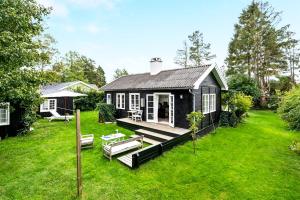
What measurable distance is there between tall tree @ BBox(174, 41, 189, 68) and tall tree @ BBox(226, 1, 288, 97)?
10.4m

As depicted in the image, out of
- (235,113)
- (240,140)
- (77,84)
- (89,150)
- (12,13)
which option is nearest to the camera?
(12,13)

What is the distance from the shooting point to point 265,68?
2491cm

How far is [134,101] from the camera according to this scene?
13859 mm

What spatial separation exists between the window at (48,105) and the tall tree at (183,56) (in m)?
25.8

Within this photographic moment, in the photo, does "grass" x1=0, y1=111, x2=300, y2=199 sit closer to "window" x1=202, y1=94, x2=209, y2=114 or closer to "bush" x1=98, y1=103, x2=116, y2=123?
"window" x1=202, y1=94, x2=209, y2=114

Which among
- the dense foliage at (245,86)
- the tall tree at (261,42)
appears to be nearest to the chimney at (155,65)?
the dense foliage at (245,86)

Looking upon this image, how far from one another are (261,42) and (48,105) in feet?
95.5

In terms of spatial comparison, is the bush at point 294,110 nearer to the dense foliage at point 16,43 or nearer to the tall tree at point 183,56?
the dense foliage at point 16,43

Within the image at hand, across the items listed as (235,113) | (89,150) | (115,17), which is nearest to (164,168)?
(89,150)

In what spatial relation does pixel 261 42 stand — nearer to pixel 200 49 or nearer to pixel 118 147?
pixel 200 49

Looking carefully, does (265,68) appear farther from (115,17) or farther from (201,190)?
(201,190)

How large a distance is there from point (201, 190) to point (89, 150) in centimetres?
558

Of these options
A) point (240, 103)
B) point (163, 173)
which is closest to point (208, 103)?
point (240, 103)

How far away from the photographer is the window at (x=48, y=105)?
58.3 feet
